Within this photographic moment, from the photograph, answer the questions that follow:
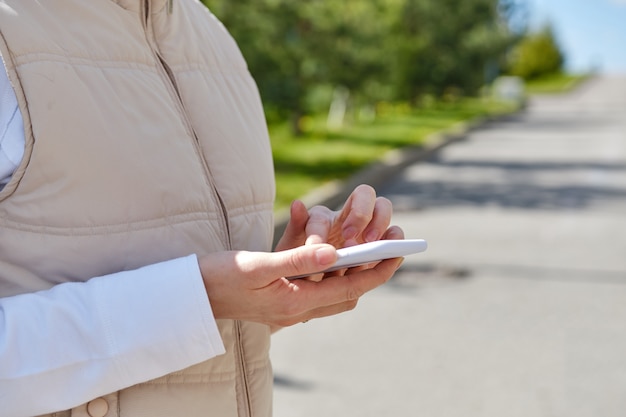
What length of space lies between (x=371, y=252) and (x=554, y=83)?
71614 mm

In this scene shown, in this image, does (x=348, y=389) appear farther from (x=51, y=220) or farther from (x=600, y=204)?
(x=600, y=204)

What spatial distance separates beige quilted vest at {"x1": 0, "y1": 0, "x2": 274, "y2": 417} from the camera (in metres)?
1.25

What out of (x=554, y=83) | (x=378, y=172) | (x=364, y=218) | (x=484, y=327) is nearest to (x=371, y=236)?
(x=364, y=218)

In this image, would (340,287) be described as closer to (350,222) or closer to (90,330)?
(350,222)

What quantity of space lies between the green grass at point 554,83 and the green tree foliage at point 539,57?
0.92m

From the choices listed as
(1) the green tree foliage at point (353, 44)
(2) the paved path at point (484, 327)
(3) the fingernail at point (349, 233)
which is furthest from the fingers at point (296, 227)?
(1) the green tree foliage at point (353, 44)

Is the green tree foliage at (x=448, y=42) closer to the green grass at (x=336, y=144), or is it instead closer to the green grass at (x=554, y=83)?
the green grass at (x=336, y=144)

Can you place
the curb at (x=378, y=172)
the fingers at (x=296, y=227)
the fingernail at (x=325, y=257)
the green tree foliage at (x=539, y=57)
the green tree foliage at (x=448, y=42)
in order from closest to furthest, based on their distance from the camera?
1. the fingernail at (x=325, y=257)
2. the fingers at (x=296, y=227)
3. the curb at (x=378, y=172)
4. the green tree foliage at (x=448, y=42)
5. the green tree foliage at (x=539, y=57)

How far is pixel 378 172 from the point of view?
13484 mm

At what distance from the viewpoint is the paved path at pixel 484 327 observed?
4598mm

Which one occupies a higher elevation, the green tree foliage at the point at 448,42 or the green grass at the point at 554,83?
the green tree foliage at the point at 448,42

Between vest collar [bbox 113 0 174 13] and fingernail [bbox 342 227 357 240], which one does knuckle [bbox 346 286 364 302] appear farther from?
vest collar [bbox 113 0 174 13]

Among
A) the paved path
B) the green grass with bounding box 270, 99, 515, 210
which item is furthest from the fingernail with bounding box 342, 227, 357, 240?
the green grass with bounding box 270, 99, 515, 210

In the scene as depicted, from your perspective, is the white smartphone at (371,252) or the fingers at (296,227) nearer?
the white smartphone at (371,252)
